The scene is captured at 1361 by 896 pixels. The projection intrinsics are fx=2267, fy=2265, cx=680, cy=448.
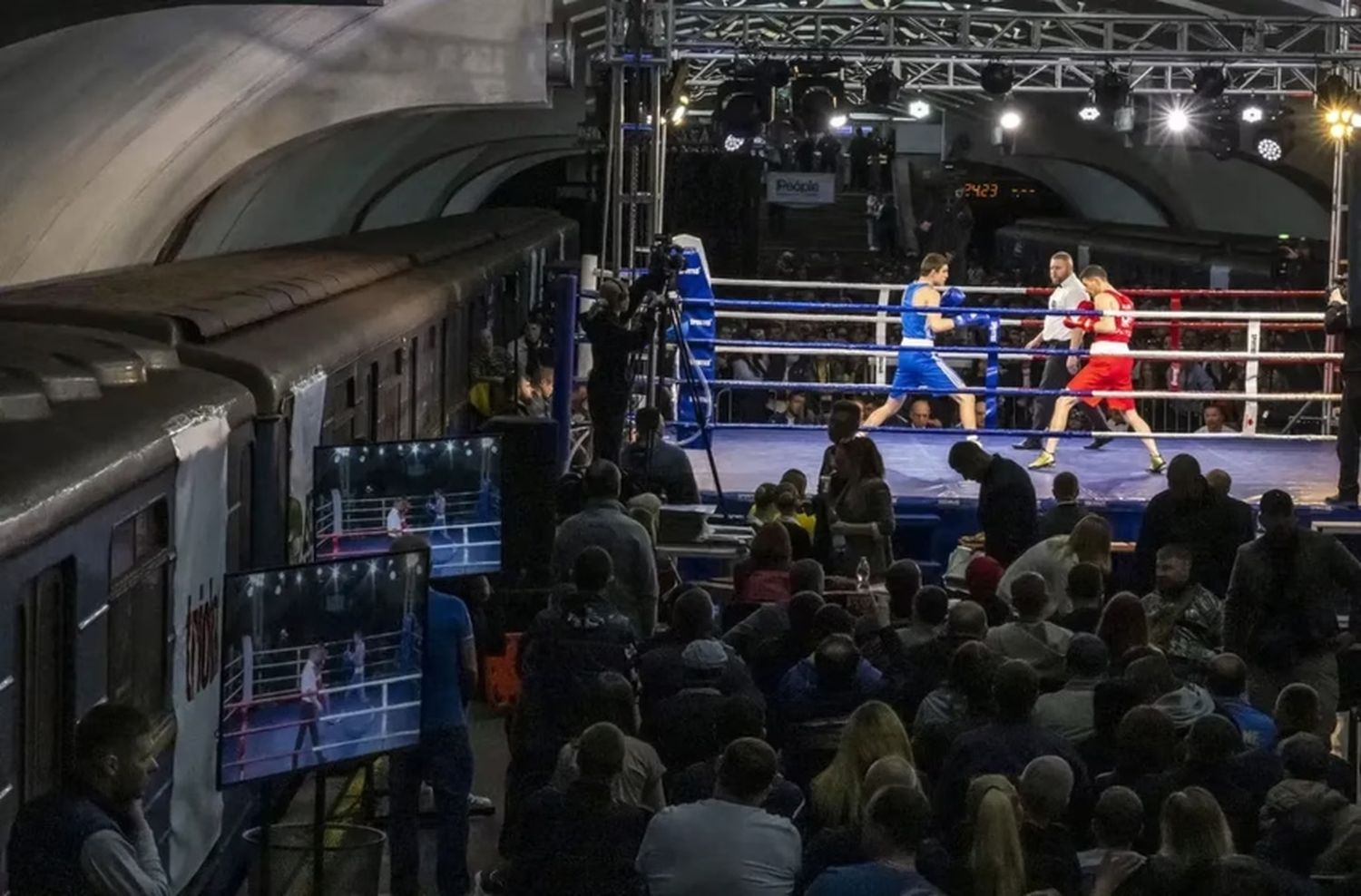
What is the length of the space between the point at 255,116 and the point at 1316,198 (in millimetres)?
15606

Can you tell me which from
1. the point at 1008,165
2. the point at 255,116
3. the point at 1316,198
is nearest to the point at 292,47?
the point at 255,116

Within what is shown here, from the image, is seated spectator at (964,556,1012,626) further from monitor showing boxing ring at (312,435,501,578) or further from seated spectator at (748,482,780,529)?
monitor showing boxing ring at (312,435,501,578)

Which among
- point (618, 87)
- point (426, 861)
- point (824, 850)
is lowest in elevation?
point (426, 861)

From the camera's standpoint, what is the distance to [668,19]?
14.8 m

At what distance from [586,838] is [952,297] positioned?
10690mm

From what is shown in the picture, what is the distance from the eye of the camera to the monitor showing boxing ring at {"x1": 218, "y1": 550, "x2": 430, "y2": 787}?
22.4 feet

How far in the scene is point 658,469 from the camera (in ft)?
41.2

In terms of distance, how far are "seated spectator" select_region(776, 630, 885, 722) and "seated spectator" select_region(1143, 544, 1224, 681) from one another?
6.59ft

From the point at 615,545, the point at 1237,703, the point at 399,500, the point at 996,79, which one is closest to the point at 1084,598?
the point at 1237,703

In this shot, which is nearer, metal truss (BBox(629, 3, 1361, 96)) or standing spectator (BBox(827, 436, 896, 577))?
standing spectator (BBox(827, 436, 896, 577))

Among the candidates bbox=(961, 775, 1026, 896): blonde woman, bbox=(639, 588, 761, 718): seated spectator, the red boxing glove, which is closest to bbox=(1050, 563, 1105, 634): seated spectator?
bbox=(639, 588, 761, 718): seated spectator

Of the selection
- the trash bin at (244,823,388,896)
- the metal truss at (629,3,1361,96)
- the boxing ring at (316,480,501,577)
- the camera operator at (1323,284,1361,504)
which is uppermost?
the metal truss at (629,3,1361,96)

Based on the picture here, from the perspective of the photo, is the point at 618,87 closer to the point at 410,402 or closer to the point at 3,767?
the point at 410,402

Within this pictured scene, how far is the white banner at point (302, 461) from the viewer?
9156 millimetres
